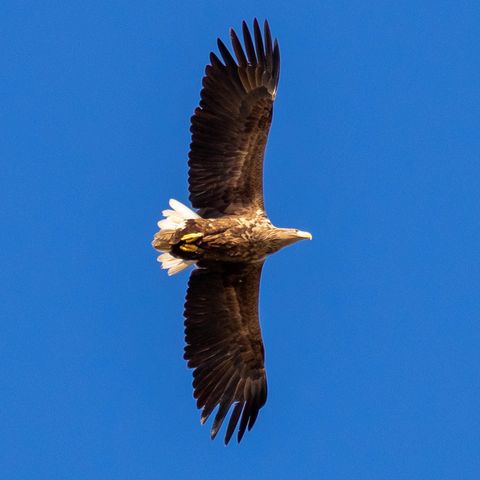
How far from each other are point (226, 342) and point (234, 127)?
9.97ft

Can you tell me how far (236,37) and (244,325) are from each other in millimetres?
4021

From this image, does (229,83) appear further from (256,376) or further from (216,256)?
(256,376)

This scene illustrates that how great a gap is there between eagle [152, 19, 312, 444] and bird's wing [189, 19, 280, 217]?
1 centimetres

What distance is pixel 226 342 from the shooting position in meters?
23.8

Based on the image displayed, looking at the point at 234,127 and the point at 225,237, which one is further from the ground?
the point at 234,127

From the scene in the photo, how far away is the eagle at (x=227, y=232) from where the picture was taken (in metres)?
23.0

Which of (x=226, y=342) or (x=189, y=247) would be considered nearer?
(x=189, y=247)

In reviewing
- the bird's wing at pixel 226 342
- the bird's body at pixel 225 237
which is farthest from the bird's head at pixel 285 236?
the bird's wing at pixel 226 342

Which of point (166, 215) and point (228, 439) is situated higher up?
point (166, 215)

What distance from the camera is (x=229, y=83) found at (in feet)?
75.6

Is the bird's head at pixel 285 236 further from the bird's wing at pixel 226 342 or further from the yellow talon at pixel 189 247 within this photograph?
the yellow talon at pixel 189 247

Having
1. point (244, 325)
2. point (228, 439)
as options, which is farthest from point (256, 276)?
point (228, 439)

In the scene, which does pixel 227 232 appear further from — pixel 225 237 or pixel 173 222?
pixel 173 222

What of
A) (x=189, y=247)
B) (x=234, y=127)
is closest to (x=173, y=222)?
(x=189, y=247)
